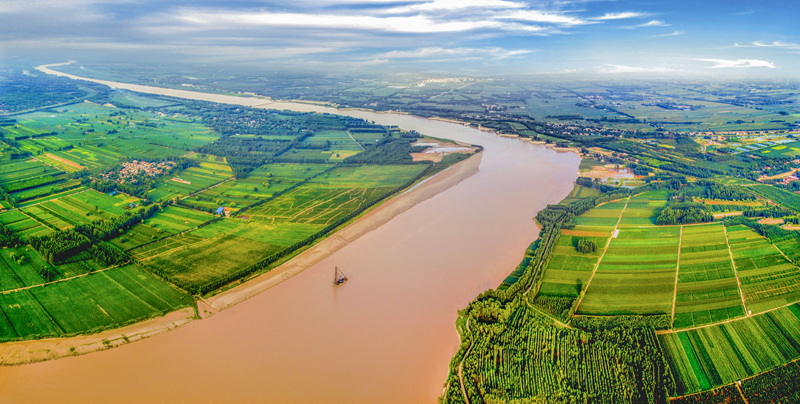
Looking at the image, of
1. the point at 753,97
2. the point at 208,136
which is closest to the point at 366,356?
the point at 208,136

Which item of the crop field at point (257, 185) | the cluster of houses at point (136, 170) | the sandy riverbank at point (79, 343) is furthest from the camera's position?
the cluster of houses at point (136, 170)

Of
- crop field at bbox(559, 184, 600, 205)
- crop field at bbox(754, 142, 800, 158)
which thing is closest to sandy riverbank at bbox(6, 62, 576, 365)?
crop field at bbox(559, 184, 600, 205)

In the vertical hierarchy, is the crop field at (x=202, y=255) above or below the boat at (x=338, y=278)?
above

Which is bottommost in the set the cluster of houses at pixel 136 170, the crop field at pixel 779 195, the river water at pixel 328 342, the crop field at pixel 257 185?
the river water at pixel 328 342

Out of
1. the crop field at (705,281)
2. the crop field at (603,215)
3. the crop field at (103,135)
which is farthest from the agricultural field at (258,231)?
the crop field at (103,135)

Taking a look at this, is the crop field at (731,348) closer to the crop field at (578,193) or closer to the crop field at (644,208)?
the crop field at (644,208)

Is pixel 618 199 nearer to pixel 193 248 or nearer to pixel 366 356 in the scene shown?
pixel 366 356

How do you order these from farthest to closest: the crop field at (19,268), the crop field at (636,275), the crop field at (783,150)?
the crop field at (783,150)
the crop field at (19,268)
the crop field at (636,275)
